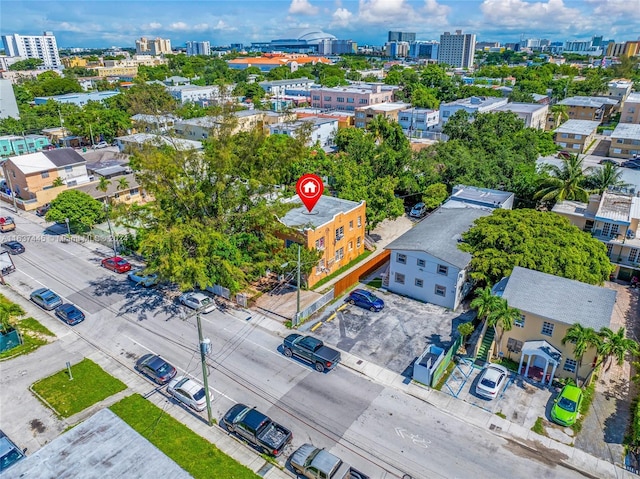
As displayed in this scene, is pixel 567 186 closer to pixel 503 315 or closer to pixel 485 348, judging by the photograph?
pixel 485 348

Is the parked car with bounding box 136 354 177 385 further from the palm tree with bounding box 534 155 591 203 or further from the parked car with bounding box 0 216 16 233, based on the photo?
the palm tree with bounding box 534 155 591 203

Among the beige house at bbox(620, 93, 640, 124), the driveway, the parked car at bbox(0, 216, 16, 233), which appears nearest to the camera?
the driveway

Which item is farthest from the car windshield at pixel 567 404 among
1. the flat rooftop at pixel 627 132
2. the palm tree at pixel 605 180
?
the flat rooftop at pixel 627 132

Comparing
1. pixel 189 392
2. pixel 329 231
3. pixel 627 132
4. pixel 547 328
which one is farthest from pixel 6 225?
pixel 627 132

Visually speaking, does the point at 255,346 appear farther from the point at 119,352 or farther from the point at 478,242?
the point at 478,242

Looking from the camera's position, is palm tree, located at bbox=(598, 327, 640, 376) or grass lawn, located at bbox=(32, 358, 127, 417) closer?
palm tree, located at bbox=(598, 327, 640, 376)

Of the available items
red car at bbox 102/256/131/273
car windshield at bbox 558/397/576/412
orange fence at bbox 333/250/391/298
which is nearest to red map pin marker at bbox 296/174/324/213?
orange fence at bbox 333/250/391/298
